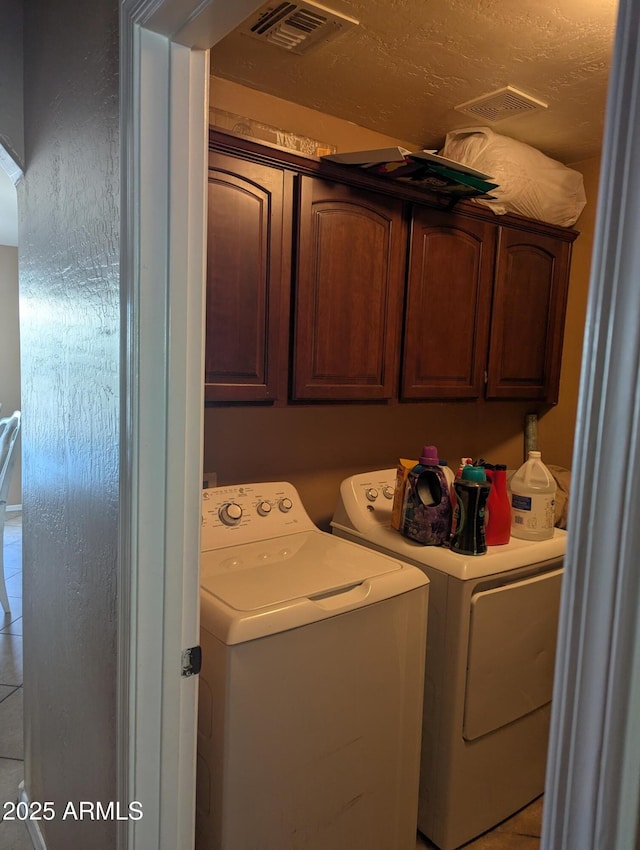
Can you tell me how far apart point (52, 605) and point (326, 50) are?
174 centimetres

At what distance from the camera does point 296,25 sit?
1.54 meters

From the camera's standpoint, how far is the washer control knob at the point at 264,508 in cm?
185

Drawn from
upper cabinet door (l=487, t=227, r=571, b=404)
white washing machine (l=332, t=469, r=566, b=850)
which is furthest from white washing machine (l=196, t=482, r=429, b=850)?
upper cabinet door (l=487, t=227, r=571, b=404)

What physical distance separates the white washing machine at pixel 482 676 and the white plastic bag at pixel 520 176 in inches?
51.5

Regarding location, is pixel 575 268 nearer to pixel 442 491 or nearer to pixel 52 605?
pixel 442 491

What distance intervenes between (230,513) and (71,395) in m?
0.66

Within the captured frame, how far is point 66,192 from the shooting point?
1.26 metres

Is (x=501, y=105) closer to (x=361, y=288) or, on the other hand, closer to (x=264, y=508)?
(x=361, y=288)

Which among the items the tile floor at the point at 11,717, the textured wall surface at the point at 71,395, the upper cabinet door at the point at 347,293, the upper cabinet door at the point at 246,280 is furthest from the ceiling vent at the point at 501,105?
the tile floor at the point at 11,717

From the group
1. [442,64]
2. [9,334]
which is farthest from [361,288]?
[9,334]

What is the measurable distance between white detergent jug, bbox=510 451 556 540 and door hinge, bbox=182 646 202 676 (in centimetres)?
120

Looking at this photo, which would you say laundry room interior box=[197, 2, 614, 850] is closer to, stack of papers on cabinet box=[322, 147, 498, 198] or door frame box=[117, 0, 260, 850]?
stack of papers on cabinet box=[322, 147, 498, 198]

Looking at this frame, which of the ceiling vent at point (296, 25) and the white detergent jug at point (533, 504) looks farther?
the white detergent jug at point (533, 504)

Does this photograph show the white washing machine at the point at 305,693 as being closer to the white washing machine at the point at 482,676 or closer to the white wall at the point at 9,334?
the white washing machine at the point at 482,676
